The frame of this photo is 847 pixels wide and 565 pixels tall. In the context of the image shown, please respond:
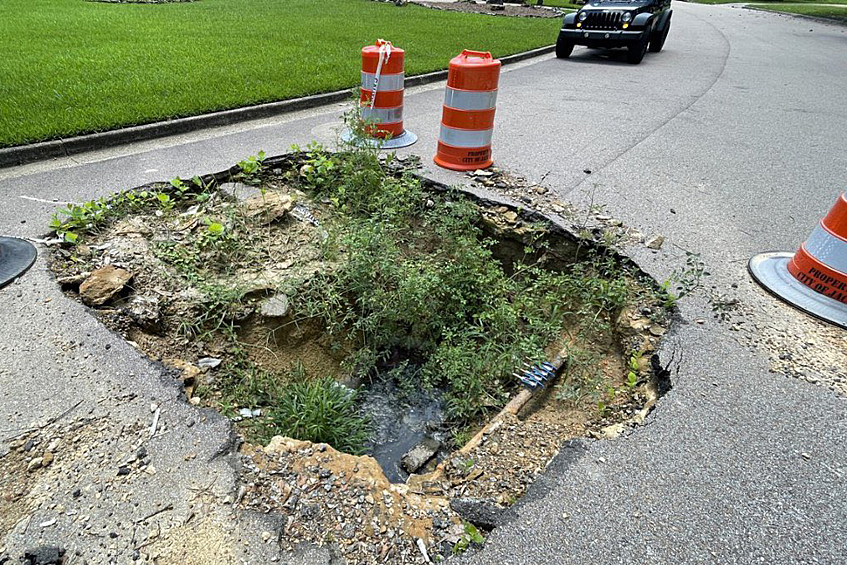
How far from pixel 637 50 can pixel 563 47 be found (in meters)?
1.76

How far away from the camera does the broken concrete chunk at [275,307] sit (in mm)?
3746

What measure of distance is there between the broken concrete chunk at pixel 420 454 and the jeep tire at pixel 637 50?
474 inches

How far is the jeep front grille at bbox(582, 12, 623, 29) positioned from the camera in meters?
12.1

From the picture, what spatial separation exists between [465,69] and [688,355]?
343 cm

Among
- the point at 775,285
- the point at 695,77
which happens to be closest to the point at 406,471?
the point at 775,285

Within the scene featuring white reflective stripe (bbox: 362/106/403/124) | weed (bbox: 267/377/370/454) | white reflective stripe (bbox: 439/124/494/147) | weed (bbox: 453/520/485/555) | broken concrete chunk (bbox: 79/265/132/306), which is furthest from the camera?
white reflective stripe (bbox: 362/106/403/124)

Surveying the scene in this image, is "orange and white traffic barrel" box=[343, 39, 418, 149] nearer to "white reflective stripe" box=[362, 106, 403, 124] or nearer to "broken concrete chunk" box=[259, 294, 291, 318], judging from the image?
"white reflective stripe" box=[362, 106, 403, 124]

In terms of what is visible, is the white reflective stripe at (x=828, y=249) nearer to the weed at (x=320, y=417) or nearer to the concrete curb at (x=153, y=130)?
the weed at (x=320, y=417)

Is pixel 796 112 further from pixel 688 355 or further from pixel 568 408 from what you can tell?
pixel 568 408

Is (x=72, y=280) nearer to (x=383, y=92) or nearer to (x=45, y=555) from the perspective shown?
(x=45, y=555)

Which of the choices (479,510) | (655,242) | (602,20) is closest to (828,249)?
(655,242)

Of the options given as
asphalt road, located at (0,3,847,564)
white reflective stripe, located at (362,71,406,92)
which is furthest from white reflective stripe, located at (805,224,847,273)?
white reflective stripe, located at (362,71,406,92)

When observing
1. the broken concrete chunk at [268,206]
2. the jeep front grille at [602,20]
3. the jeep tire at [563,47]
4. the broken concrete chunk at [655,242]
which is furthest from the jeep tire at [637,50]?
the broken concrete chunk at [268,206]

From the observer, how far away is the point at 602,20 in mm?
12297
